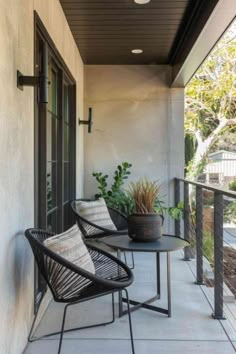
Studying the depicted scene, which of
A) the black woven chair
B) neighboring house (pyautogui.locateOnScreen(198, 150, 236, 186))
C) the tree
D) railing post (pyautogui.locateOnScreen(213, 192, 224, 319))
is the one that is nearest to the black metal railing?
railing post (pyautogui.locateOnScreen(213, 192, 224, 319))

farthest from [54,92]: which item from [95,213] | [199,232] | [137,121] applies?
[137,121]

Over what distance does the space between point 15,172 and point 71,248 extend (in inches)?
22.9

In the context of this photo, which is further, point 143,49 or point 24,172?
point 143,49

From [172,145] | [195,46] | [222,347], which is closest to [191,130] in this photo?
[172,145]

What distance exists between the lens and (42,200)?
9.15 ft

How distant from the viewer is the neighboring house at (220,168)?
11.6m

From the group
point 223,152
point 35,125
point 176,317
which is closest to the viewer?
point 35,125

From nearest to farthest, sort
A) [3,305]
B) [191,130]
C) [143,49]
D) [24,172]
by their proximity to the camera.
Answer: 1. [3,305]
2. [24,172]
3. [143,49]
4. [191,130]

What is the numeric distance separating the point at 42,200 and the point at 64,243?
1.86 feet

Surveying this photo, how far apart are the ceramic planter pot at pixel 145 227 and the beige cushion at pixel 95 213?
1.20m

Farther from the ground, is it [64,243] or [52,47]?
[52,47]

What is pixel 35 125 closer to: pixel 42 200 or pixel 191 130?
pixel 42 200

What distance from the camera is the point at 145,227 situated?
2.80 metres

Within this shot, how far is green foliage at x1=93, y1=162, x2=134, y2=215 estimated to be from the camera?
5.30 meters
